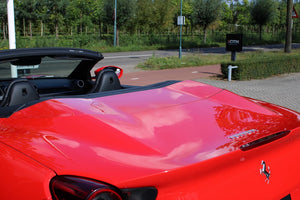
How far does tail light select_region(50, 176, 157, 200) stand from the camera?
1.33 meters

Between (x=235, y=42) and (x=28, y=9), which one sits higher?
(x=28, y=9)

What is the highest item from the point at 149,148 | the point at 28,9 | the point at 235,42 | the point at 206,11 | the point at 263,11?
the point at 263,11

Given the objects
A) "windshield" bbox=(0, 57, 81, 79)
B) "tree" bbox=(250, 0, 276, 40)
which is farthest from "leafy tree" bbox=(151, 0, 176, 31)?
"windshield" bbox=(0, 57, 81, 79)

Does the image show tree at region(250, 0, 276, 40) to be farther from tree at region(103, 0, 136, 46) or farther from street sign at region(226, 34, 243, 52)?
street sign at region(226, 34, 243, 52)

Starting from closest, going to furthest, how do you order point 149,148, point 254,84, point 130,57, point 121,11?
point 149,148 → point 254,84 → point 130,57 → point 121,11

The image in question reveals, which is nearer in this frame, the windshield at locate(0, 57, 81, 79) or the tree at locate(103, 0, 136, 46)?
the windshield at locate(0, 57, 81, 79)

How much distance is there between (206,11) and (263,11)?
11.3 metres

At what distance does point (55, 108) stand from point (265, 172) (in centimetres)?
120

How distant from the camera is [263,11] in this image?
45562mm

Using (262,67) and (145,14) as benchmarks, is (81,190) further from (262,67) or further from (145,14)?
(145,14)

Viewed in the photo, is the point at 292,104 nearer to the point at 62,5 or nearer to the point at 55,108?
the point at 55,108

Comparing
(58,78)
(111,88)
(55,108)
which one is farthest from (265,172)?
(58,78)

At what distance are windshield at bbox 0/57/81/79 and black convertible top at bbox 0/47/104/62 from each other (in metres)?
0.08

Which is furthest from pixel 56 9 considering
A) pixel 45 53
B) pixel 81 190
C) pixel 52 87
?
pixel 81 190
